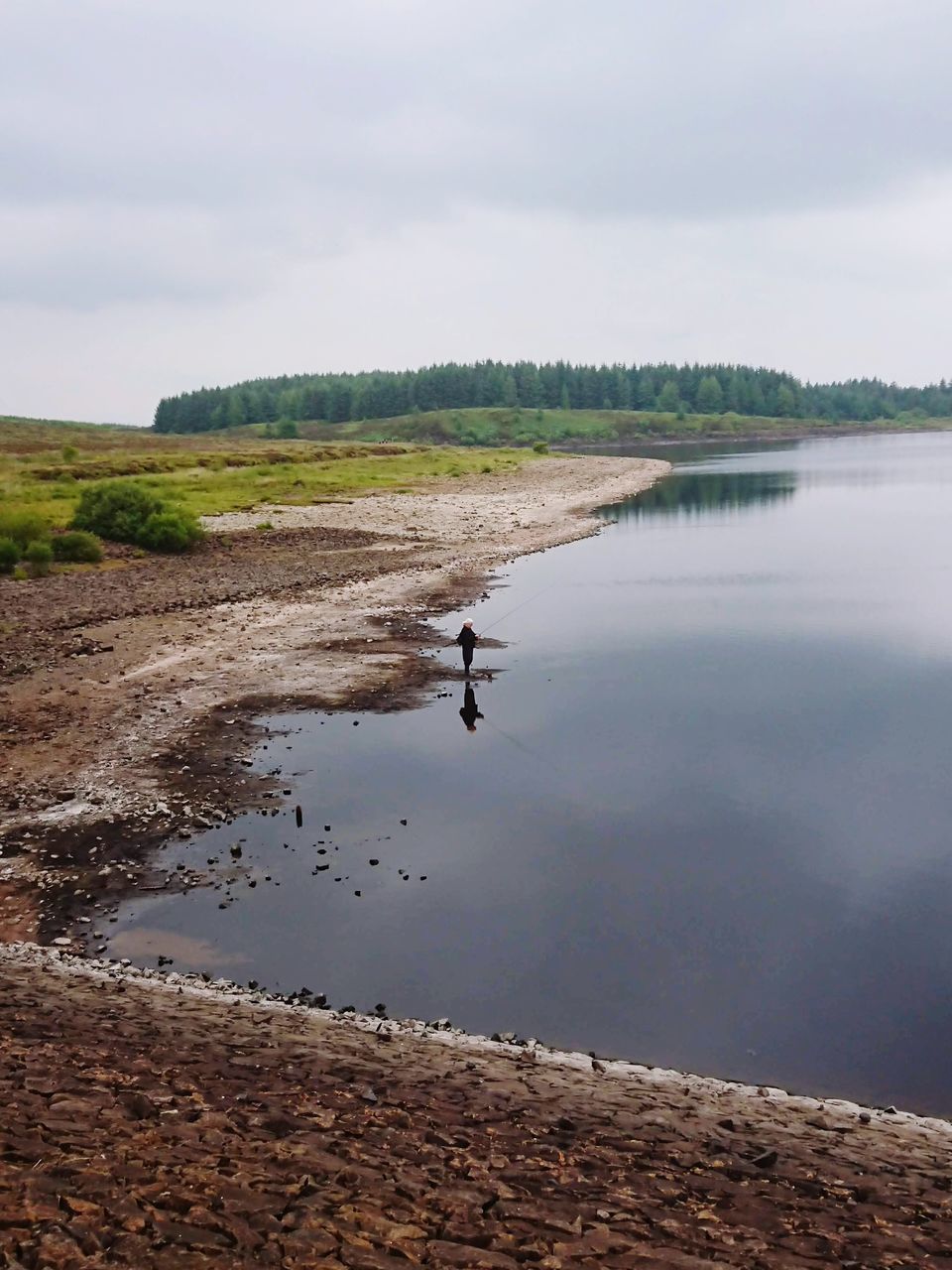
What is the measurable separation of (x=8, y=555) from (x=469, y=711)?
1127 inches

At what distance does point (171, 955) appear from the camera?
51.0ft

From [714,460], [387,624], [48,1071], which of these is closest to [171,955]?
[48,1071]

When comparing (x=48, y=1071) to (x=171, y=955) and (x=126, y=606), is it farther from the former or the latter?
(x=126, y=606)

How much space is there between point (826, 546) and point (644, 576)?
15273 mm

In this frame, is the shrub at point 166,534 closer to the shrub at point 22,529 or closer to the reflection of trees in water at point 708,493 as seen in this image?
the shrub at point 22,529

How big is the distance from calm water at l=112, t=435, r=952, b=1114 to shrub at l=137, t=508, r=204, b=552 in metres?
24.1

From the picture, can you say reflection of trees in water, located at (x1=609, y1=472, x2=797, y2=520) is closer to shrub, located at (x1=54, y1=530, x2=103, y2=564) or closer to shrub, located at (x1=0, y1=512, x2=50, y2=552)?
shrub, located at (x1=54, y1=530, x2=103, y2=564)

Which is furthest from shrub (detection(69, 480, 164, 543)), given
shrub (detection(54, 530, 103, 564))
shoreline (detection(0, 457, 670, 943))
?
shoreline (detection(0, 457, 670, 943))

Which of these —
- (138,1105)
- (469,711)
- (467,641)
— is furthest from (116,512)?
(138,1105)

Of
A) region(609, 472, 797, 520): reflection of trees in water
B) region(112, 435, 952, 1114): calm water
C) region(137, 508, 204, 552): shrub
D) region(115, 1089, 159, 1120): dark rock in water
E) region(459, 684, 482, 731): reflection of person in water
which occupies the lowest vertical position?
region(112, 435, 952, 1114): calm water

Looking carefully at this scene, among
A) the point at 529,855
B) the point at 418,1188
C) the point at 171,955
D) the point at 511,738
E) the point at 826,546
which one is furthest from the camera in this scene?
the point at 826,546

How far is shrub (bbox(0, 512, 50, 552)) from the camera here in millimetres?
48625

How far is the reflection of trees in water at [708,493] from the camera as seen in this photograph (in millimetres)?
84875

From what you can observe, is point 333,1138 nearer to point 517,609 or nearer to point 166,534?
point 517,609
